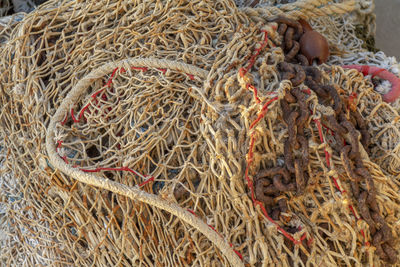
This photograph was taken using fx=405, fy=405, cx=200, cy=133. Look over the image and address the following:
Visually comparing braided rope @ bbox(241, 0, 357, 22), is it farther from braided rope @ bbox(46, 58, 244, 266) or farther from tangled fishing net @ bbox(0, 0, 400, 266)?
braided rope @ bbox(46, 58, 244, 266)

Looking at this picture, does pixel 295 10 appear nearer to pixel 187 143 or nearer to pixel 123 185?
pixel 187 143

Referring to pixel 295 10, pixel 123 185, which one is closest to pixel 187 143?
pixel 123 185

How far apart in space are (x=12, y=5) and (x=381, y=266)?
68.5 inches

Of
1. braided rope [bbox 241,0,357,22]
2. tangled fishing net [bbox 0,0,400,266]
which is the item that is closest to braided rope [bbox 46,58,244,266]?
tangled fishing net [bbox 0,0,400,266]

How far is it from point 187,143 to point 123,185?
22 cm

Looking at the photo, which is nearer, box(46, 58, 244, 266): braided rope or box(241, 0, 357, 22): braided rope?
box(46, 58, 244, 266): braided rope

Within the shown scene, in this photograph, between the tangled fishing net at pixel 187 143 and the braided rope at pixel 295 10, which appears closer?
the tangled fishing net at pixel 187 143

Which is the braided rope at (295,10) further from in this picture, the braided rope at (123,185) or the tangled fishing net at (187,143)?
the braided rope at (123,185)

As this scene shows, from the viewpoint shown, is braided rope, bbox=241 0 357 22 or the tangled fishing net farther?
braided rope, bbox=241 0 357 22

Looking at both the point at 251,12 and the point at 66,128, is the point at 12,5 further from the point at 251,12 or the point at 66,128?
the point at 251,12

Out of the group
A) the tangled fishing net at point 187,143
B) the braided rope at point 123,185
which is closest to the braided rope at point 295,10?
the tangled fishing net at point 187,143

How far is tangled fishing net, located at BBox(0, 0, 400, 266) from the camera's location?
3.41 feet

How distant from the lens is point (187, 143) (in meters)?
1.16

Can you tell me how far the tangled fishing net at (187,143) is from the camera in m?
1.04
